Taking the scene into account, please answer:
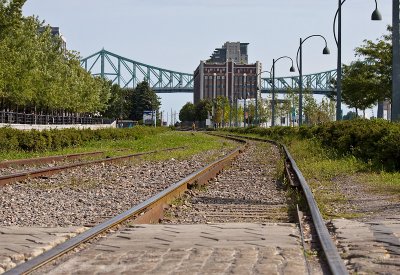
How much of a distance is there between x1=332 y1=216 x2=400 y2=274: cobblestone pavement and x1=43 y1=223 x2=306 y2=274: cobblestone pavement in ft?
1.67

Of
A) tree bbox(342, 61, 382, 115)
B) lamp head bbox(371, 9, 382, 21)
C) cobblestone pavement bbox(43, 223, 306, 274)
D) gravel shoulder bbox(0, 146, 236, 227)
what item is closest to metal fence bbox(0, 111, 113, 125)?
tree bbox(342, 61, 382, 115)

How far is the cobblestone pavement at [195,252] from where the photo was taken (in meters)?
6.95

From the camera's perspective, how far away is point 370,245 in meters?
8.14

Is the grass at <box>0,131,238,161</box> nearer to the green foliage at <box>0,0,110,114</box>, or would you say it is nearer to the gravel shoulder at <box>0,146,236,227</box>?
the gravel shoulder at <box>0,146,236,227</box>

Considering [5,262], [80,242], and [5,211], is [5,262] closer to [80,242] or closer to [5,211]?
[80,242]

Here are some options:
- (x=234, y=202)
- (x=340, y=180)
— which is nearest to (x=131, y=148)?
(x=340, y=180)

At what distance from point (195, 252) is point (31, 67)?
57.8 m

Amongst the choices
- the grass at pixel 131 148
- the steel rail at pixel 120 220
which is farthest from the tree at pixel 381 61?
the steel rail at pixel 120 220

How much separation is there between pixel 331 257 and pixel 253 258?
0.78 metres

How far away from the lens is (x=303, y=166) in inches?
959

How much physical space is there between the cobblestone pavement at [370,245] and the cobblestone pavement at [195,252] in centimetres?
51

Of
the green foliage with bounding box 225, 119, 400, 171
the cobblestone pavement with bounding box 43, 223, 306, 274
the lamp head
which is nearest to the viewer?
the cobblestone pavement with bounding box 43, 223, 306, 274

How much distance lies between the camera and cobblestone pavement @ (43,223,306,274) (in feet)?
22.8

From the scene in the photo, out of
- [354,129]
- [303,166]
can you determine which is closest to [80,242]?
[303,166]
